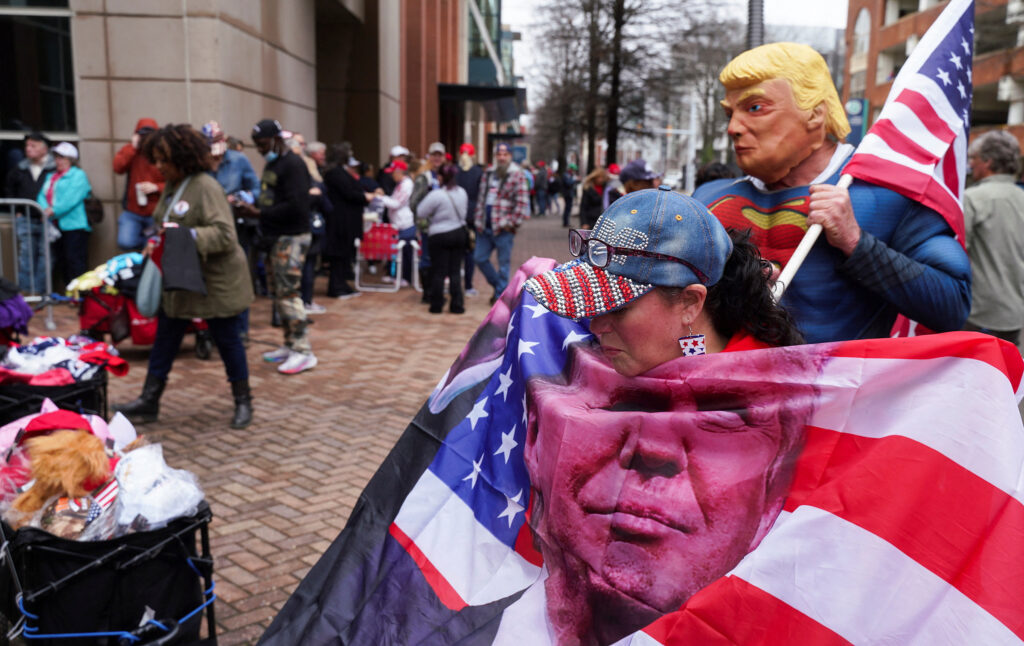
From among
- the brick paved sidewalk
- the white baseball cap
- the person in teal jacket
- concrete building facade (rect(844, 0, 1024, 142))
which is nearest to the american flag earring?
the brick paved sidewalk

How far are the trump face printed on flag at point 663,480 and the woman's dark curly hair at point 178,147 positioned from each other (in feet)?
15.0

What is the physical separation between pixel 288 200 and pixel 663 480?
6924mm

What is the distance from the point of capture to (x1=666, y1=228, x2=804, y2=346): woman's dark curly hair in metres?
1.95

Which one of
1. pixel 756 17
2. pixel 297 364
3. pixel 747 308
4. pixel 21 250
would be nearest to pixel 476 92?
pixel 21 250

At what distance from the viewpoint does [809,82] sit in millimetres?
2459

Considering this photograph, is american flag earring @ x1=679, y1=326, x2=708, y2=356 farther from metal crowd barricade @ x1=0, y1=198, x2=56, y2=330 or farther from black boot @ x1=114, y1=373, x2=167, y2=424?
metal crowd barricade @ x1=0, y1=198, x2=56, y2=330

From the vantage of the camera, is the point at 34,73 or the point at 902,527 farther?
the point at 34,73

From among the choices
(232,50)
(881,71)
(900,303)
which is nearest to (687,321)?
(900,303)

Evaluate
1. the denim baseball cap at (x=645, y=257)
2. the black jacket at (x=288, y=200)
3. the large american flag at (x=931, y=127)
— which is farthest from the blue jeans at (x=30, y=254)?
the denim baseball cap at (x=645, y=257)

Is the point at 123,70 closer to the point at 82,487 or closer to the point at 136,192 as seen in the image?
the point at 136,192

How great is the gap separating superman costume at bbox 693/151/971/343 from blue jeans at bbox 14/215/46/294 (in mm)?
9061

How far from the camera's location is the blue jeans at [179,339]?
6.09 meters

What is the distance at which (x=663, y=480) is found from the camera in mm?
1799

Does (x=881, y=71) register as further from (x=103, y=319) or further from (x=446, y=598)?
(x=446, y=598)
